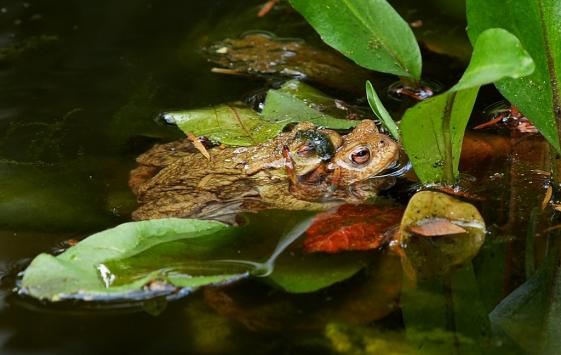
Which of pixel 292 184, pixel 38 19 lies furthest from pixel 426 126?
pixel 38 19

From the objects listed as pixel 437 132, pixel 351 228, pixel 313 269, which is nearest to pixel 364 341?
pixel 313 269

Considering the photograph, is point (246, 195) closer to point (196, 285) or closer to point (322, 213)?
point (322, 213)

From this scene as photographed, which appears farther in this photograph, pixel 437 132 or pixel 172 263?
pixel 437 132

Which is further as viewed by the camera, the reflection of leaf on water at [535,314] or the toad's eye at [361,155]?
the toad's eye at [361,155]

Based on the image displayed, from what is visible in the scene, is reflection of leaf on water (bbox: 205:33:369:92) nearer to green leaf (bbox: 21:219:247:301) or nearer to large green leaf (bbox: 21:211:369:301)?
large green leaf (bbox: 21:211:369:301)

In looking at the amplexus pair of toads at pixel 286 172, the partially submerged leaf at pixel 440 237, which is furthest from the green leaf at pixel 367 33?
the partially submerged leaf at pixel 440 237

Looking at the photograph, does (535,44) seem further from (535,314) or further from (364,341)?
(364,341)

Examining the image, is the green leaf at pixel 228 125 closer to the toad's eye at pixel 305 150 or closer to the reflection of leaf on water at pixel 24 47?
the toad's eye at pixel 305 150
